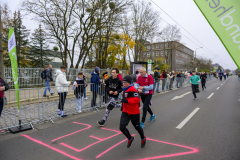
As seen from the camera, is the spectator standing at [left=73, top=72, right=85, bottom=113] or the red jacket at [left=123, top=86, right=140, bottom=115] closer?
the red jacket at [left=123, top=86, right=140, bottom=115]

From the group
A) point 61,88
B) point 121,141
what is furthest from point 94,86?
point 121,141

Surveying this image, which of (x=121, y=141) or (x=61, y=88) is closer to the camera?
(x=121, y=141)

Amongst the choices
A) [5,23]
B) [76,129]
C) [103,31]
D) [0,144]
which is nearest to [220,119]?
[76,129]

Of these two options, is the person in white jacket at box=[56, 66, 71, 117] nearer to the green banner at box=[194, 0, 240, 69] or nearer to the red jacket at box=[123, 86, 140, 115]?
the red jacket at box=[123, 86, 140, 115]

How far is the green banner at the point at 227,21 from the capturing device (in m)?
1.94

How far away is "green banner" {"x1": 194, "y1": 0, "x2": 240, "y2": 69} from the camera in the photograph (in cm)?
194

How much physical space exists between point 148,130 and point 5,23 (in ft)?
84.9

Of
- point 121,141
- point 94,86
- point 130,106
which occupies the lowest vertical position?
point 121,141

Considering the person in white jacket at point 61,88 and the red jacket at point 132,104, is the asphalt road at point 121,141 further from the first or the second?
the red jacket at point 132,104

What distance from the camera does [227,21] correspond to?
1.99 meters

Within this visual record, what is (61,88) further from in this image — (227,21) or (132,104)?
(227,21)

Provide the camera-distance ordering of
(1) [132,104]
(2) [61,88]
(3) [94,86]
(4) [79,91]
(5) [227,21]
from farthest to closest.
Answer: (3) [94,86] < (4) [79,91] < (2) [61,88] < (1) [132,104] < (5) [227,21]

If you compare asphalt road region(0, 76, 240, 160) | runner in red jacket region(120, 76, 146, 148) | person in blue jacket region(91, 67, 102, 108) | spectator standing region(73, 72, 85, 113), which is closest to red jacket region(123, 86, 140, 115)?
runner in red jacket region(120, 76, 146, 148)

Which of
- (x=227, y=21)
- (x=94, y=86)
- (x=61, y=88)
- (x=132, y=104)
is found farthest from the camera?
(x=94, y=86)
